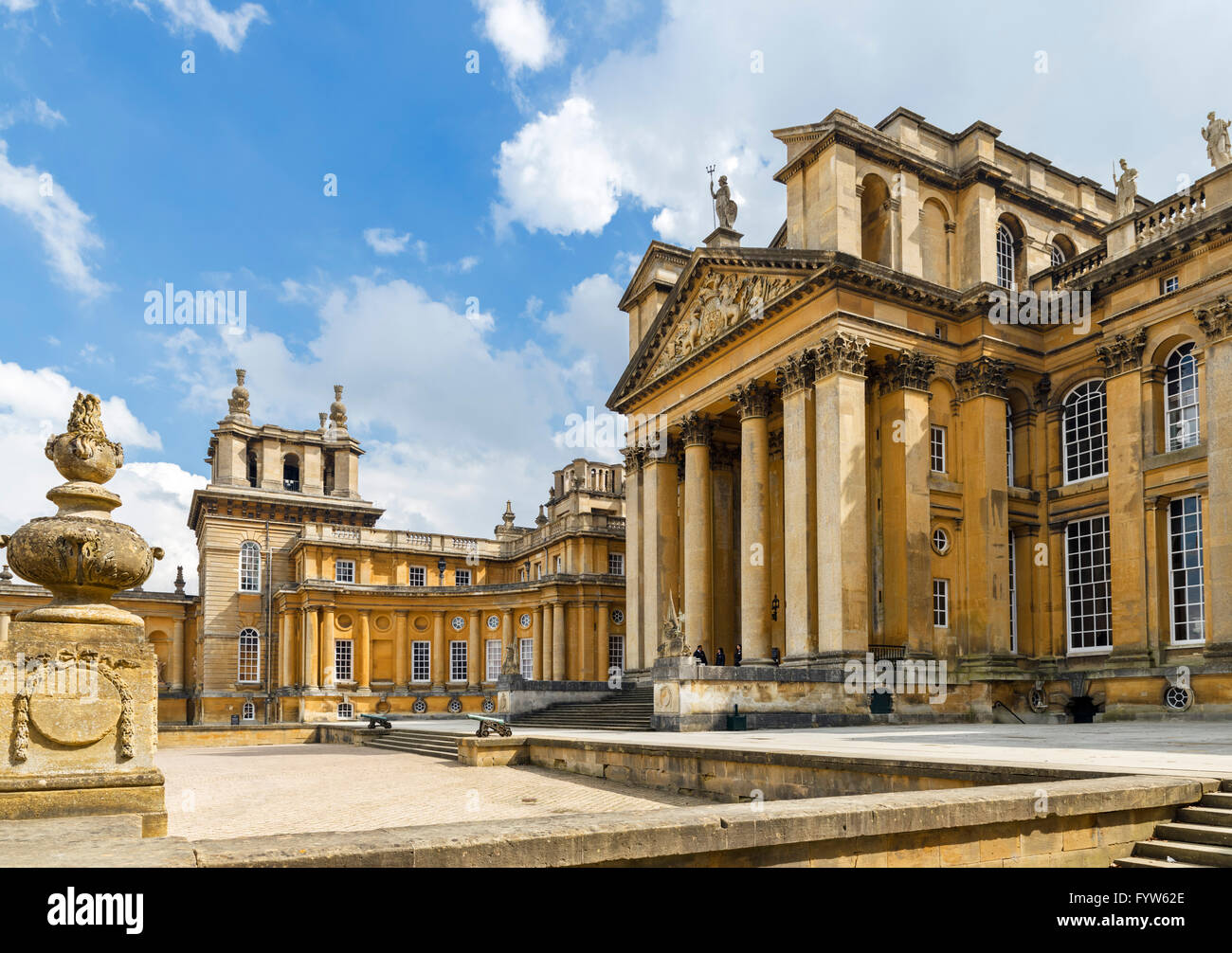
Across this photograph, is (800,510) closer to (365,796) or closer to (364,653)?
(365,796)

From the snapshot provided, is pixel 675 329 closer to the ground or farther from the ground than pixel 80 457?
farther from the ground

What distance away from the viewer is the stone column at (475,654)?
5462cm

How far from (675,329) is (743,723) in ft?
53.5

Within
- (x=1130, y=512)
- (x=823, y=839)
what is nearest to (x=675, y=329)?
(x=1130, y=512)

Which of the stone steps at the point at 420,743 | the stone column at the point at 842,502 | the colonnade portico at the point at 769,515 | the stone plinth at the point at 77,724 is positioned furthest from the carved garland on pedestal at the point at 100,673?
the stone column at the point at 842,502

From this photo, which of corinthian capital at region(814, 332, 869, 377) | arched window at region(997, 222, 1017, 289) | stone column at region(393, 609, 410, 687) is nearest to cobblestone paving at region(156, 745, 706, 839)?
corinthian capital at region(814, 332, 869, 377)

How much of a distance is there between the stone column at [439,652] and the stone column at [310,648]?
6.32 meters

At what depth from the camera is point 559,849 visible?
5.02 m

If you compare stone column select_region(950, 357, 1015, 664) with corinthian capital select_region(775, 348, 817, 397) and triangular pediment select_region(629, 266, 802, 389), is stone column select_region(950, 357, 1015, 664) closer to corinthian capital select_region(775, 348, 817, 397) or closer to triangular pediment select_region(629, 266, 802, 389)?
corinthian capital select_region(775, 348, 817, 397)

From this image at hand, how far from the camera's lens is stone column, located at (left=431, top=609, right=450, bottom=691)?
54406 mm

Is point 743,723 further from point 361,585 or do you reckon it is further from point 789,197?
point 361,585

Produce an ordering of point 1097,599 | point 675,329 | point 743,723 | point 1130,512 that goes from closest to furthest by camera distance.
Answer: point 743,723 → point 1130,512 → point 1097,599 → point 675,329

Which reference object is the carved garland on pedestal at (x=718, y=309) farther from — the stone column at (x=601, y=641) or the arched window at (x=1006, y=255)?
the stone column at (x=601, y=641)

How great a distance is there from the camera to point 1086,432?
→ 93.0 feet
